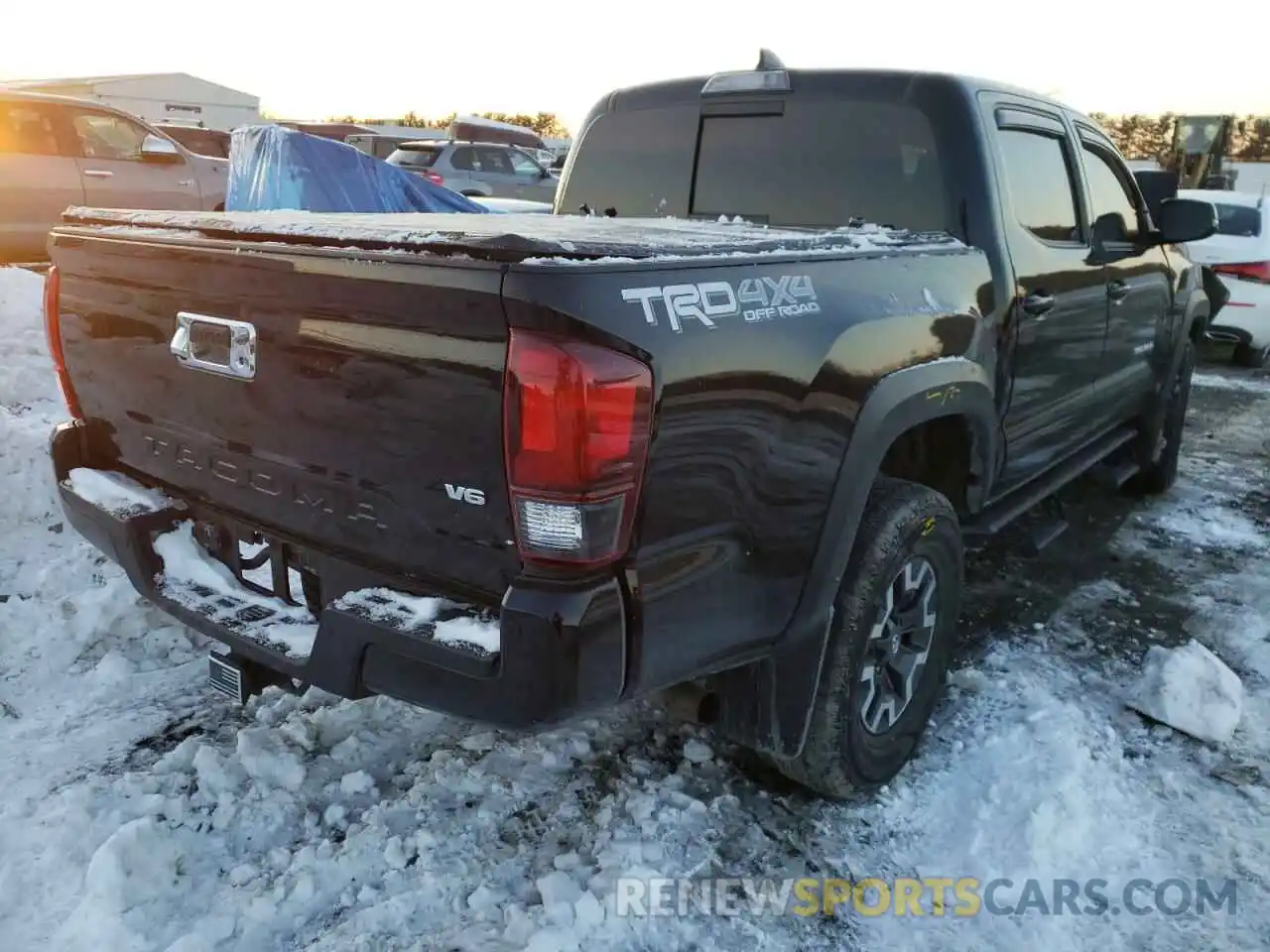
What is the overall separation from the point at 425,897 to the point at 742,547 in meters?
1.12

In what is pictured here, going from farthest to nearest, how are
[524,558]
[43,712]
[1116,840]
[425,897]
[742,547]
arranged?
[43,712]
[1116,840]
[425,897]
[742,547]
[524,558]

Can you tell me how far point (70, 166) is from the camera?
10094mm

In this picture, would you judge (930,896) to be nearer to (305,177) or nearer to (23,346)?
(23,346)

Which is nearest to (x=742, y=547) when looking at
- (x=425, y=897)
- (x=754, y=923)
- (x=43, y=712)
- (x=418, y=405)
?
(x=418, y=405)

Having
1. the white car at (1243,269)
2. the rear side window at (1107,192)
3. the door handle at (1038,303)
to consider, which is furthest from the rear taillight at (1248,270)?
the door handle at (1038,303)

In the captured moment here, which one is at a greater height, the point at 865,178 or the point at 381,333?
the point at 865,178

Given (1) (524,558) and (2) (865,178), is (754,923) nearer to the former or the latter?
(1) (524,558)

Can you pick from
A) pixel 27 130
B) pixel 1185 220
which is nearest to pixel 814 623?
pixel 1185 220

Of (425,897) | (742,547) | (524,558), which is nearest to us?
(524,558)

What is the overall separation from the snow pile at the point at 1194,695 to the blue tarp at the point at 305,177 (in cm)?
515

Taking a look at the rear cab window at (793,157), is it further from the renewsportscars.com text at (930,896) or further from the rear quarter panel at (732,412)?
the renewsportscars.com text at (930,896)

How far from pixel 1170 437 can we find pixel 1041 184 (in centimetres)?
277

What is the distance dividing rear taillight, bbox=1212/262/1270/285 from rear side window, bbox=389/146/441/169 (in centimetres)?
1098

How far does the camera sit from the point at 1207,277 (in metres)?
7.02
